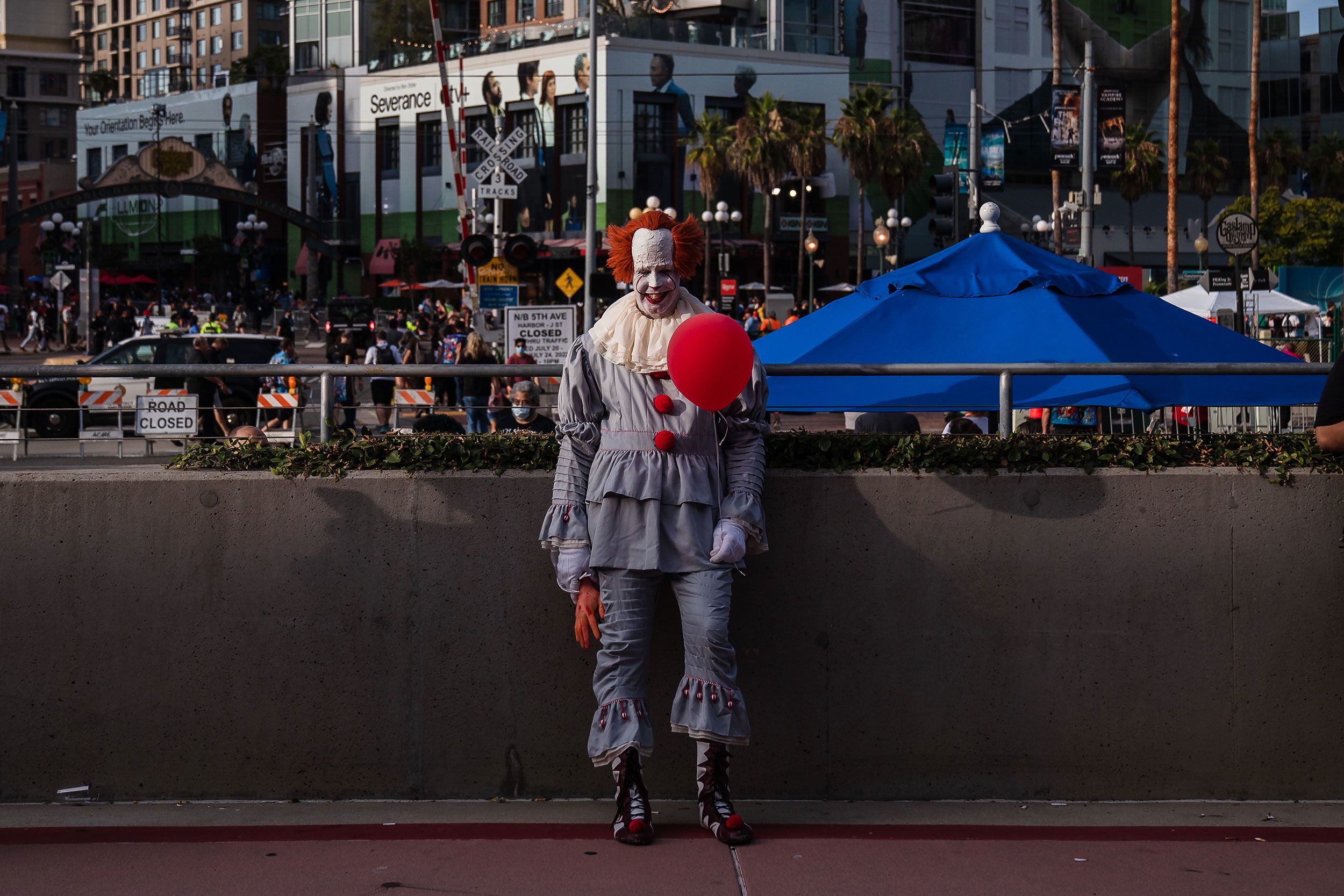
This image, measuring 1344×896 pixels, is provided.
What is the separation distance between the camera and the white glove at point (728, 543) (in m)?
4.73

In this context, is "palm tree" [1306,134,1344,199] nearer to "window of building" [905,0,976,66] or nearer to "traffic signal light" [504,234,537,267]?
"window of building" [905,0,976,66]

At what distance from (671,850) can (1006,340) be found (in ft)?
13.9

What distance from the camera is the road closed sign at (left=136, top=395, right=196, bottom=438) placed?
9461 millimetres

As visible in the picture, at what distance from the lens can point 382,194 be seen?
72.4 meters

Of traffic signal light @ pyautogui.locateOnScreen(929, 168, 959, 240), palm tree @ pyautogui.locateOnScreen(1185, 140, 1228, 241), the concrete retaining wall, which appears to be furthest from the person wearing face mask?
palm tree @ pyautogui.locateOnScreen(1185, 140, 1228, 241)

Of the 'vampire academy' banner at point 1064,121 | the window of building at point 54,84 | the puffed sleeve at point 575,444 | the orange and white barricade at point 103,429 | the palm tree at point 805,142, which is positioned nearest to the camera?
the puffed sleeve at point 575,444

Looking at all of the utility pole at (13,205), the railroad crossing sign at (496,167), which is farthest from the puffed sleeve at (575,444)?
the utility pole at (13,205)

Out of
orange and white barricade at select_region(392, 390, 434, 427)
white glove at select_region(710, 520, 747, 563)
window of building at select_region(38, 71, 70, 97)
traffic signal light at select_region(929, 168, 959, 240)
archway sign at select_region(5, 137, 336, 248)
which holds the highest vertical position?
window of building at select_region(38, 71, 70, 97)

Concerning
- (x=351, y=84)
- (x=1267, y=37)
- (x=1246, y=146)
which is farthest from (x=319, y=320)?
(x=1267, y=37)

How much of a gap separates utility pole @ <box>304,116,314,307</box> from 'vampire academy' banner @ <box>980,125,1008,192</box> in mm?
41027

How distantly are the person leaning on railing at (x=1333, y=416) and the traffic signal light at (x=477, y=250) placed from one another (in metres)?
16.2

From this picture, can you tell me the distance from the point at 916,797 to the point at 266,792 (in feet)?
7.99

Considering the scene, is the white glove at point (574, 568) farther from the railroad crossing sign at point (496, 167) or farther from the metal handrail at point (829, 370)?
the railroad crossing sign at point (496, 167)

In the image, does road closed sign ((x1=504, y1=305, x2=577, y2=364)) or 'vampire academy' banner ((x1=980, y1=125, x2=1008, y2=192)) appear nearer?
road closed sign ((x1=504, y1=305, x2=577, y2=364))
